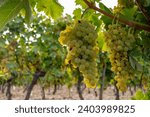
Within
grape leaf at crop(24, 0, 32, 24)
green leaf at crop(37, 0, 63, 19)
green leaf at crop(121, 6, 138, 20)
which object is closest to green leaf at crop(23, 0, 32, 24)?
grape leaf at crop(24, 0, 32, 24)

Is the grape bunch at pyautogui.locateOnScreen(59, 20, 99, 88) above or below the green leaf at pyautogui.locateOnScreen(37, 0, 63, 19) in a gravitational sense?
below

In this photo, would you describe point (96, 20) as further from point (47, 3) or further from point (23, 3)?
point (23, 3)

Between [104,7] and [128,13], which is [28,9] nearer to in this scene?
[104,7]

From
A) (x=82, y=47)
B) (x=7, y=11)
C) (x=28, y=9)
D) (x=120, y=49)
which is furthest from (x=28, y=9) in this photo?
(x=120, y=49)

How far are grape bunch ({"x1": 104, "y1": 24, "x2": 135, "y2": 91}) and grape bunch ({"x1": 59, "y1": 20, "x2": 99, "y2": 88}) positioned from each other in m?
0.10

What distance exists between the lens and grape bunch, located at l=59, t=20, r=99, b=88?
5.21 ft

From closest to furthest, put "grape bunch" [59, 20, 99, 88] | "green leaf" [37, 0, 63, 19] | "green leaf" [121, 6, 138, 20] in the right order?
1. "grape bunch" [59, 20, 99, 88]
2. "green leaf" [121, 6, 138, 20]
3. "green leaf" [37, 0, 63, 19]

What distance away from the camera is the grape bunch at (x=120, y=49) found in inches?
66.6

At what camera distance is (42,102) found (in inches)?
104

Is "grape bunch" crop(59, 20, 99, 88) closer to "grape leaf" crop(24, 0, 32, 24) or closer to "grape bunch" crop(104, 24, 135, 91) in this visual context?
"grape bunch" crop(104, 24, 135, 91)

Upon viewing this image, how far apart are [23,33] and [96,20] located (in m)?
12.5

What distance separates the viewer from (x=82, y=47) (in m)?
1.62

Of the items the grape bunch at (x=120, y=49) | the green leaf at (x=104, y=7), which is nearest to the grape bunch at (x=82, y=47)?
the grape bunch at (x=120, y=49)

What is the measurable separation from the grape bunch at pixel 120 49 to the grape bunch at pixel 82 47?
10 cm
